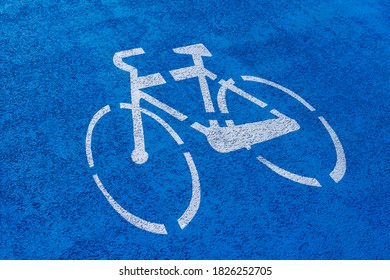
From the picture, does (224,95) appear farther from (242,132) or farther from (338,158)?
(338,158)

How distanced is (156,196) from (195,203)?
34 cm

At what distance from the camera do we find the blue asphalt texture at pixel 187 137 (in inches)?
125

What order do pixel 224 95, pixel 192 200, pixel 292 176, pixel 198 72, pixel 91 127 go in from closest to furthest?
pixel 192 200
pixel 292 176
pixel 91 127
pixel 224 95
pixel 198 72

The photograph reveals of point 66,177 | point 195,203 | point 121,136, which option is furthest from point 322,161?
point 66,177

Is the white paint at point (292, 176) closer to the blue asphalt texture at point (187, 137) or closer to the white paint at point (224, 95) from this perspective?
the blue asphalt texture at point (187, 137)

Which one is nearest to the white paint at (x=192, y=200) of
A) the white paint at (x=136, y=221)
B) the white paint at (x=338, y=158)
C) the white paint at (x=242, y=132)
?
the white paint at (x=136, y=221)

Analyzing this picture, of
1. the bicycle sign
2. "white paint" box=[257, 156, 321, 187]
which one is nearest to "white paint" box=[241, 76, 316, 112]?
the bicycle sign

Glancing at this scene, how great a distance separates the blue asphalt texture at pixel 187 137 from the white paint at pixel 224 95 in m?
0.09

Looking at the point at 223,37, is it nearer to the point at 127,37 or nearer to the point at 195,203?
the point at 127,37

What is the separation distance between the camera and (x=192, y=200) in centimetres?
336

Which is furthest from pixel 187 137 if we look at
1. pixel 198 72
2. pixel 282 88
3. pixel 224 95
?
pixel 282 88

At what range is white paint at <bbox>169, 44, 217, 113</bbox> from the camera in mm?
4105

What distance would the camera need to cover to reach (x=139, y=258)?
3.02m

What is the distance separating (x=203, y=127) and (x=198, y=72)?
789 mm
